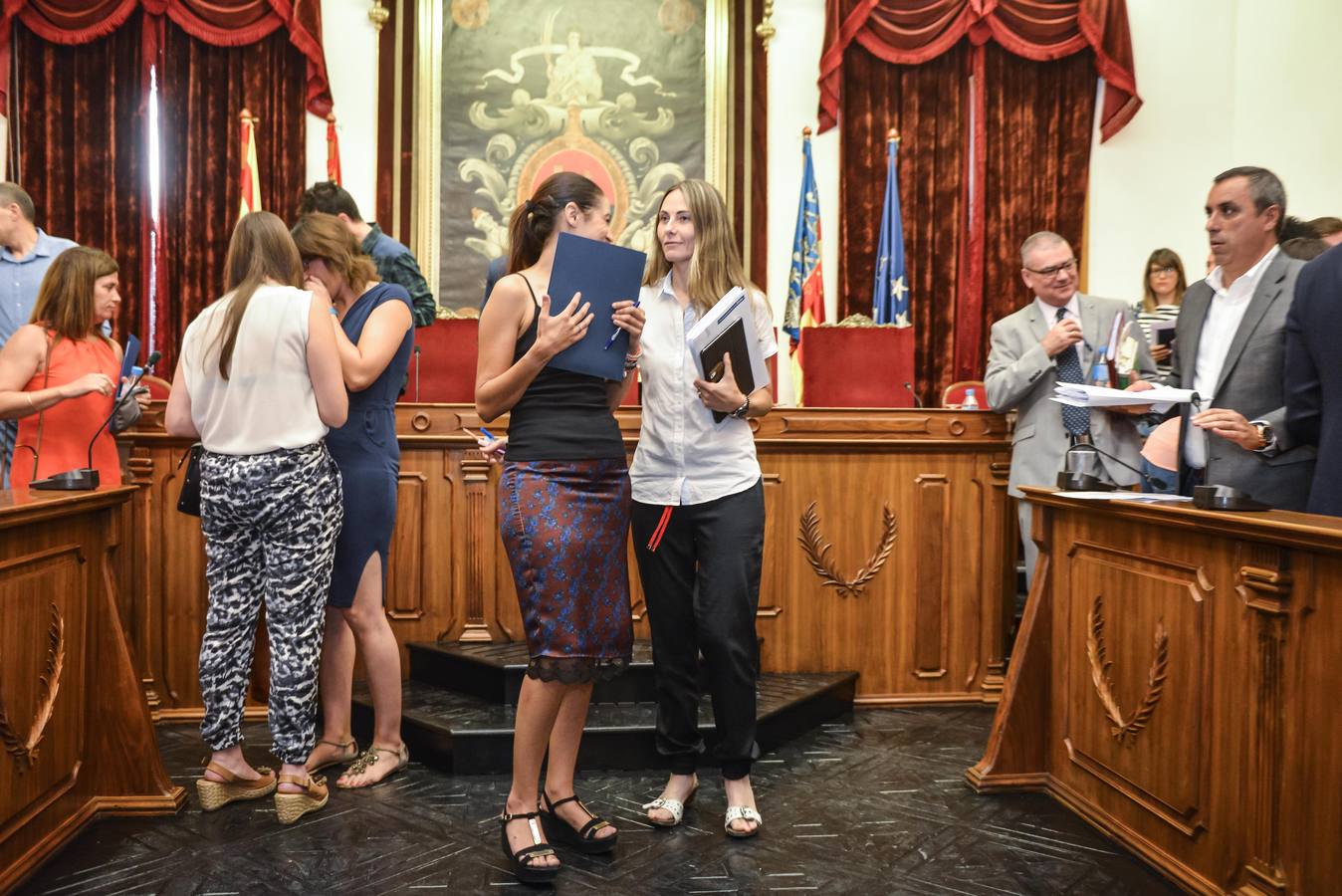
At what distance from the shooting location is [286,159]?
6.32 metres

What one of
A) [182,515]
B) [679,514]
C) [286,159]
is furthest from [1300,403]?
[286,159]

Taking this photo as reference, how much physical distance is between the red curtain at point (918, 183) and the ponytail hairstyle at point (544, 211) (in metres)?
4.63

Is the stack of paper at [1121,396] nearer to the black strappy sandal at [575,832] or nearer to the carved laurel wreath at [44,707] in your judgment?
the black strappy sandal at [575,832]

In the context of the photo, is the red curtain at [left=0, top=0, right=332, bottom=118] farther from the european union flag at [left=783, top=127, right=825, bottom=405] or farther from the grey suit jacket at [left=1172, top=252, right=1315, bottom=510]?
the grey suit jacket at [left=1172, top=252, right=1315, bottom=510]

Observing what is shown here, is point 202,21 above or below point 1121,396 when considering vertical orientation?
above

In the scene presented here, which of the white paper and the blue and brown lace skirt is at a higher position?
the white paper

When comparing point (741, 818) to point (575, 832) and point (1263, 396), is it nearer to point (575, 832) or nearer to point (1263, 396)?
point (575, 832)

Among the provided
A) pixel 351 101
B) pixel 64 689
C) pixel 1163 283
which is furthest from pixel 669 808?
pixel 351 101

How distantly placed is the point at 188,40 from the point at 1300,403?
6381mm

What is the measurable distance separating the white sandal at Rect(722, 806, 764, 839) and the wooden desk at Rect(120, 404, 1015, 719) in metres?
1.30

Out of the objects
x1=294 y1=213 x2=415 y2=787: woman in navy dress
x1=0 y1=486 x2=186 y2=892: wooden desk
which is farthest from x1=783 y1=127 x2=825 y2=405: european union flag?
x1=0 y1=486 x2=186 y2=892: wooden desk

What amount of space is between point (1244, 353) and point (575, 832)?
2.17m

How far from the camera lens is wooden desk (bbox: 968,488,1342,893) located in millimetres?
1906

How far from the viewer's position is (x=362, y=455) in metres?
2.84
